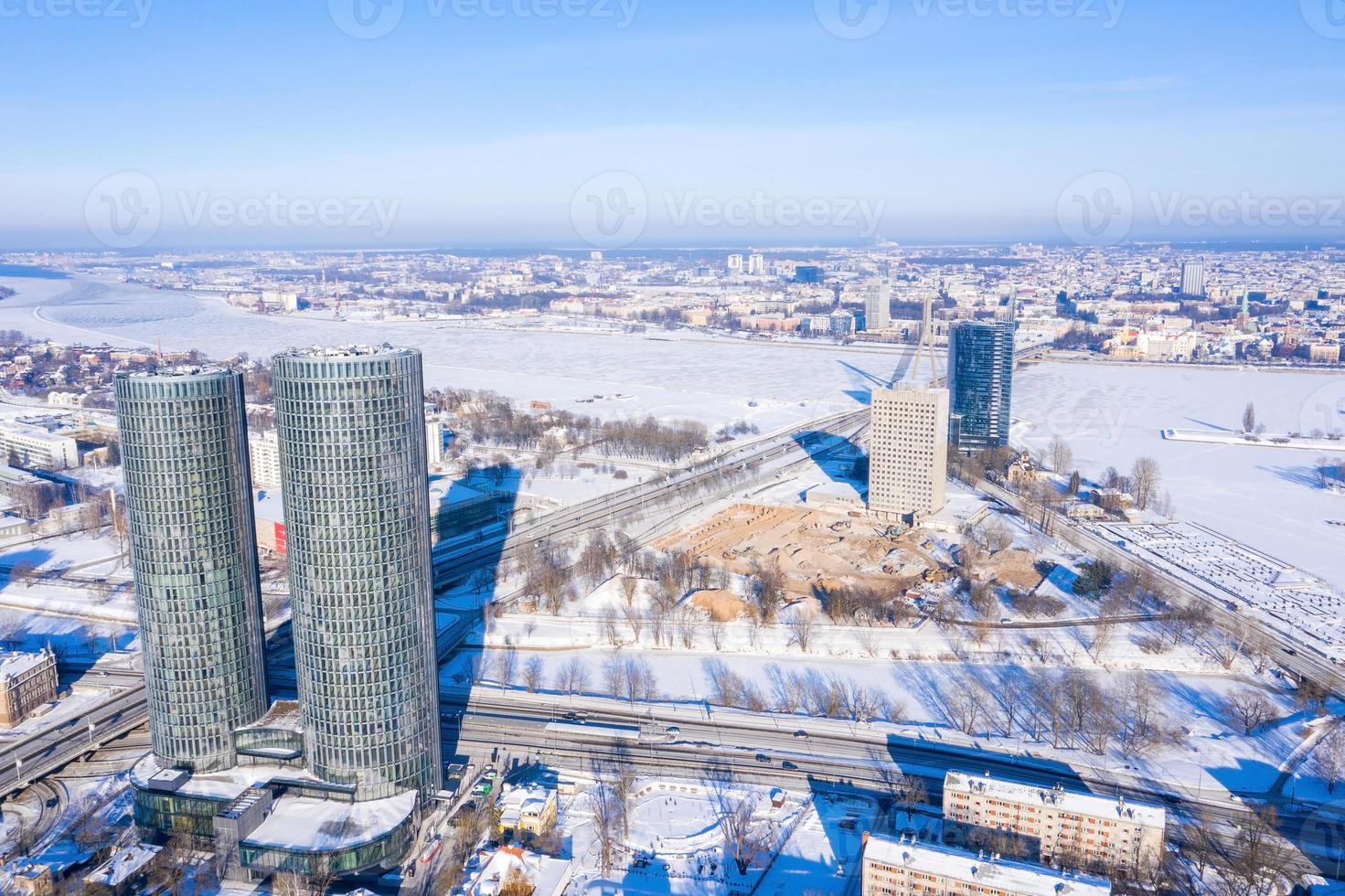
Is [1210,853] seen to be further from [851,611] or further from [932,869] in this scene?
[851,611]

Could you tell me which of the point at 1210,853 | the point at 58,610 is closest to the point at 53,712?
the point at 58,610

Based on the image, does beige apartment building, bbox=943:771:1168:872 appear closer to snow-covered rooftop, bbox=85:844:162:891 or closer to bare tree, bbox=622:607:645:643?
bare tree, bbox=622:607:645:643

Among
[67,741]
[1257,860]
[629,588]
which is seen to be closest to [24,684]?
[67,741]

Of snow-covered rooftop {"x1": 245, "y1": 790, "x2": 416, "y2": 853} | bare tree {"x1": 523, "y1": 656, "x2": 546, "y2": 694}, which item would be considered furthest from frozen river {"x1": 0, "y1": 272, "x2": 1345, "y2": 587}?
snow-covered rooftop {"x1": 245, "y1": 790, "x2": 416, "y2": 853}

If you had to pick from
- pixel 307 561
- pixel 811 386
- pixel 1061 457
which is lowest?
pixel 1061 457

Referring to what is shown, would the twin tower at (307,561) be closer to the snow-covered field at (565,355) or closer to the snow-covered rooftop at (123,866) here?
the snow-covered rooftop at (123,866)

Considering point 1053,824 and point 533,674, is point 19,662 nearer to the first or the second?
point 533,674
